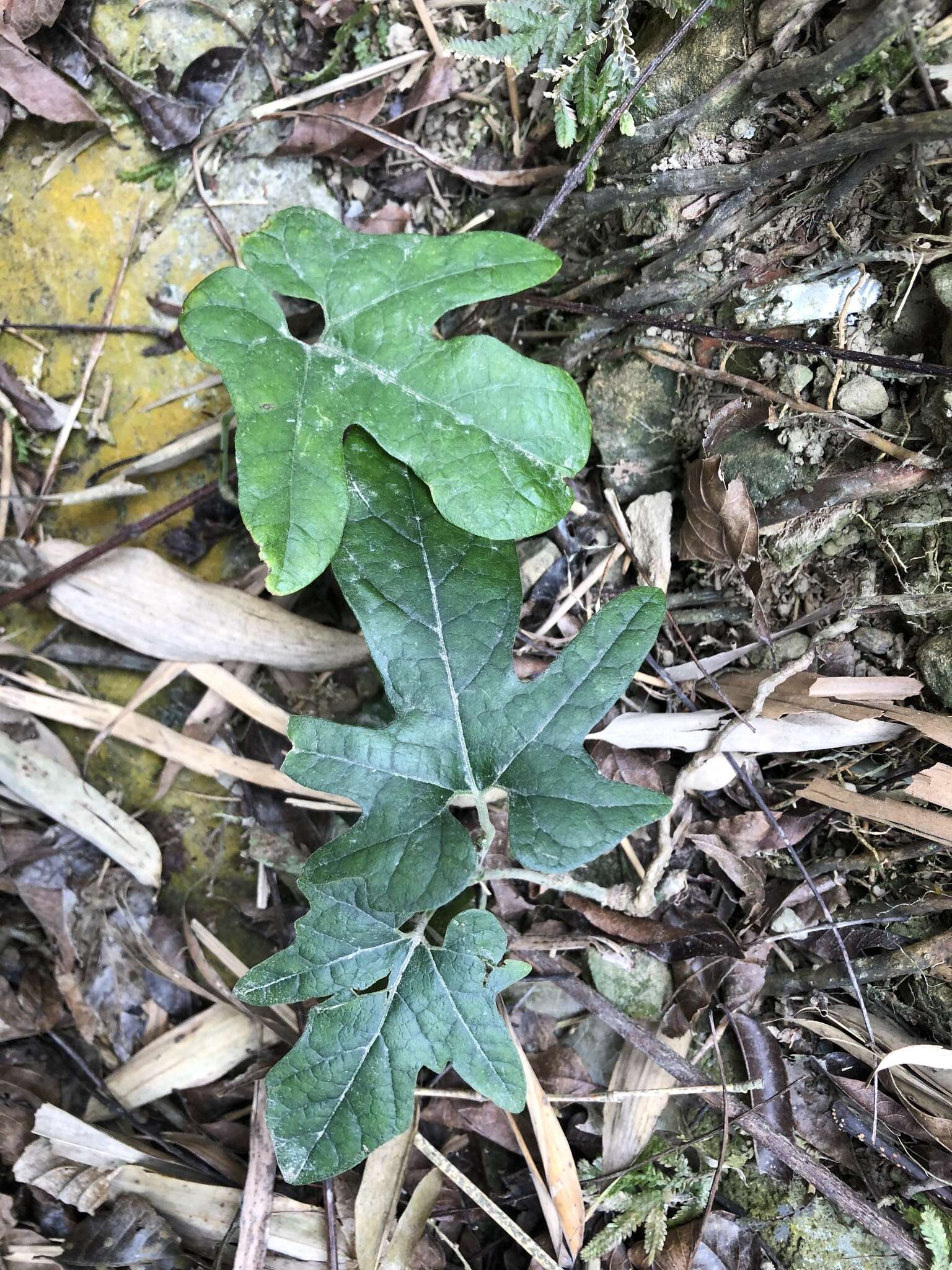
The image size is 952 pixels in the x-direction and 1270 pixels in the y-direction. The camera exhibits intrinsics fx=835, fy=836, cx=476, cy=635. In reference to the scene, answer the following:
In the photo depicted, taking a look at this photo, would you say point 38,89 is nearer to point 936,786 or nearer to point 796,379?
point 796,379

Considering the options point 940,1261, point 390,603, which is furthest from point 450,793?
point 940,1261

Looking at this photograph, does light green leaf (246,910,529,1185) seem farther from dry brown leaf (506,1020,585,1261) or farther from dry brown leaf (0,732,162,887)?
dry brown leaf (0,732,162,887)

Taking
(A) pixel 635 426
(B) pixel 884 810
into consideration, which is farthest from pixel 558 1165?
(A) pixel 635 426

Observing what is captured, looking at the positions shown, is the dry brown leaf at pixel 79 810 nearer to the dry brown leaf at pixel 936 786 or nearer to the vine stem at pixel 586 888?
the vine stem at pixel 586 888

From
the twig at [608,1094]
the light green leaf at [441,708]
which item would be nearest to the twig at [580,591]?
the light green leaf at [441,708]

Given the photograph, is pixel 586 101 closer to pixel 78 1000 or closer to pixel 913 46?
pixel 913 46

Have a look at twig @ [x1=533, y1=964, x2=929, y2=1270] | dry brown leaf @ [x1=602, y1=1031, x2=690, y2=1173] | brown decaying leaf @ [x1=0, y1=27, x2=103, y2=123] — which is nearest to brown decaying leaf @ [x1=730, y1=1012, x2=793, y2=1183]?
twig @ [x1=533, y1=964, x2=929, y2=1270]
